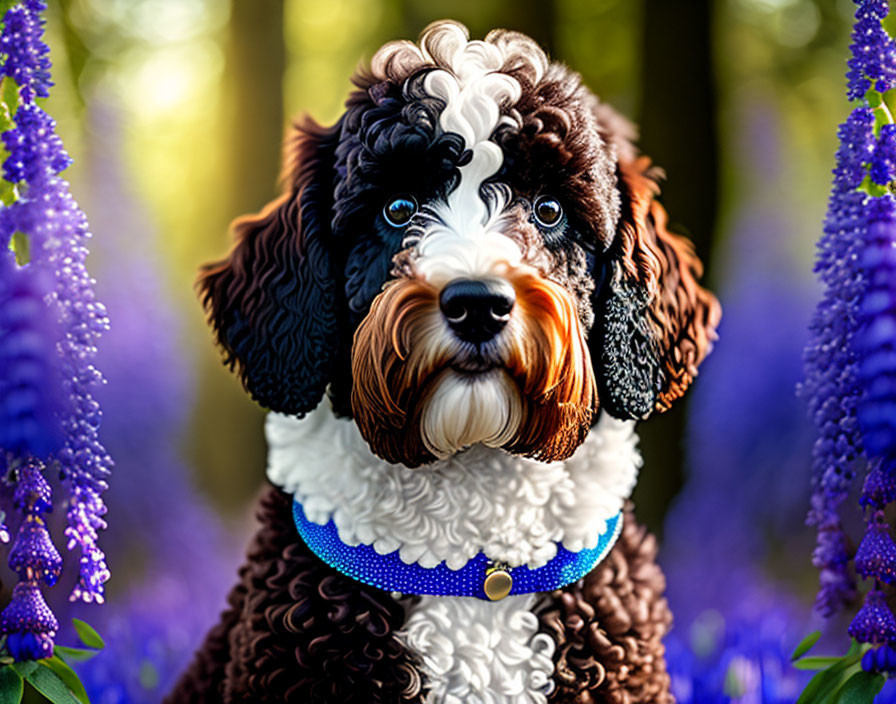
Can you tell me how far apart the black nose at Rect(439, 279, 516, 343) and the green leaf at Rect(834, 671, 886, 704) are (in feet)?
3.99

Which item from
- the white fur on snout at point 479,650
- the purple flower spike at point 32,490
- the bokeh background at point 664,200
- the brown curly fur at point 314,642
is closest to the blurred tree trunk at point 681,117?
the bokeh background at point 664,200

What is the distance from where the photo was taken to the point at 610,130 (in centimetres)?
254

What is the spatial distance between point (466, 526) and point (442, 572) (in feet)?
0.39

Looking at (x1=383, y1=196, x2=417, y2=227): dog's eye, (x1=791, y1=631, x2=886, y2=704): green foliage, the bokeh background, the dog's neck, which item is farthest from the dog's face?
the bokeh background

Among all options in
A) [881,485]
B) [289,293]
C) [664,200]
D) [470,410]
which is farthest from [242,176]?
[881,485]

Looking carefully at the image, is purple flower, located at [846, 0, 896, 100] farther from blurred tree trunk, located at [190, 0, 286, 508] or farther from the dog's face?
blurred tree trunk, located at [190, 0, 286, 508]

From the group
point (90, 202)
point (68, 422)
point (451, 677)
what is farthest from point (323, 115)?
point (451, 677)

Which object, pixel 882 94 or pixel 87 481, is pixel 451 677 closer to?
pixel 87 481

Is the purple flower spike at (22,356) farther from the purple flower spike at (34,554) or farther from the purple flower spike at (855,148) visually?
the purple flower spike at (855,148)

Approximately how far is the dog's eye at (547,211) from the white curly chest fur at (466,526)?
0.54 m

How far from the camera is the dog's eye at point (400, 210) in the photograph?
228cm

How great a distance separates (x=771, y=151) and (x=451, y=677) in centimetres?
254

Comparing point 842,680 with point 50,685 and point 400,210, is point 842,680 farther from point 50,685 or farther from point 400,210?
point 50,685

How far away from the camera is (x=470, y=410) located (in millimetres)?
2096
